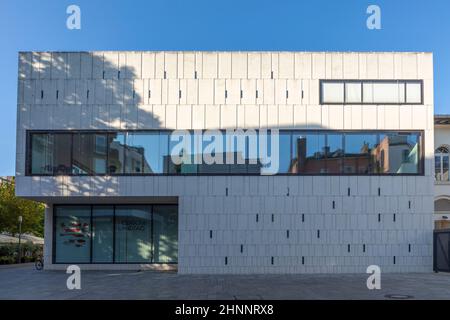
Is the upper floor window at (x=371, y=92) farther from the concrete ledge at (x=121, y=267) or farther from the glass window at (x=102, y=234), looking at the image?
the glass window at (x=102, y=234)

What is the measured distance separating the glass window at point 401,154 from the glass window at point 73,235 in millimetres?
14149

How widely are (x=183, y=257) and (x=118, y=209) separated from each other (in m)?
4.48

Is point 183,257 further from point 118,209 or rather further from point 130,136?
point 130,136

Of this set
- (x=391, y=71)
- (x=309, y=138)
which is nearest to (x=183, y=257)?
(x=309, y=138)

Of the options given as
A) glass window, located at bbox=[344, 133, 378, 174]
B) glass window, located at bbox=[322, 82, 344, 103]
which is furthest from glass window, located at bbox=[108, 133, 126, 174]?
glass window, located at bbox=[344, 133, 378, 174]

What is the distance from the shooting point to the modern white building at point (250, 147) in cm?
2112

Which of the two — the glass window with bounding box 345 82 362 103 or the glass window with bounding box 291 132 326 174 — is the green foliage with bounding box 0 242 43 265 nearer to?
the glass window with bounding box 291 132 326 174

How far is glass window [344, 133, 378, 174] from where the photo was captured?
21.4 metres

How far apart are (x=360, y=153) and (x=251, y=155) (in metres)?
4.90

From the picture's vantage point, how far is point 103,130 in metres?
21.5

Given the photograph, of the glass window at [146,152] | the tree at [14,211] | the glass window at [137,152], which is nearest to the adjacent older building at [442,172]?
the glass window at [146,152]

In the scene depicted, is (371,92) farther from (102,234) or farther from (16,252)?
(16,252)

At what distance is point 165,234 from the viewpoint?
76.3 ft

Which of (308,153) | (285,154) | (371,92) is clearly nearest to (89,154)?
(285,154)
